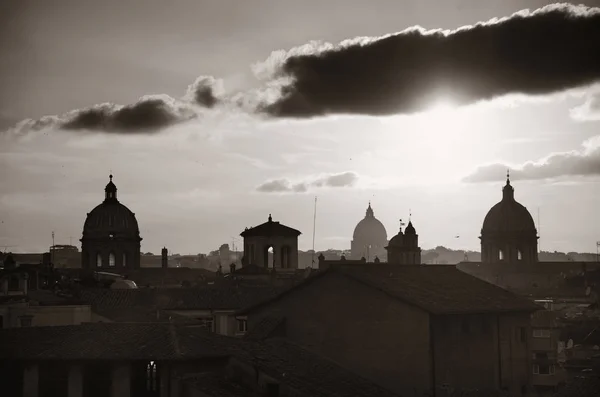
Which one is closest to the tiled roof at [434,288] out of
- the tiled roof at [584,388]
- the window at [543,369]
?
the tiled roof at [584,388]

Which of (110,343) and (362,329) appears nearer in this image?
(110,343)

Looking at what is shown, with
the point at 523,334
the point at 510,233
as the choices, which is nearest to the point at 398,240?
the point at 510,233

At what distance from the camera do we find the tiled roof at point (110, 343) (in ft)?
117

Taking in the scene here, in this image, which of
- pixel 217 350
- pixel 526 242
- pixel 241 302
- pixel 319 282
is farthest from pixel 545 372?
pixel 526 242

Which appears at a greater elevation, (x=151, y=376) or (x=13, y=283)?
(x=13, y=283)

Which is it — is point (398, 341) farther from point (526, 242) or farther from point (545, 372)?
point (526, 242)

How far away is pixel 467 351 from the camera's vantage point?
44625 millimetres

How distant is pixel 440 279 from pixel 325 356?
28.4 feet

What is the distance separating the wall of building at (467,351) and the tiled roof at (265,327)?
6109 millimetres

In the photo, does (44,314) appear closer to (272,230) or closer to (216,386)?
(216,386)

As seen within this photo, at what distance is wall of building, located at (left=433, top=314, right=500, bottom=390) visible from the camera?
141 ft

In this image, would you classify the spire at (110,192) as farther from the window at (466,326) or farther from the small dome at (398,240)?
the window at (466,326)

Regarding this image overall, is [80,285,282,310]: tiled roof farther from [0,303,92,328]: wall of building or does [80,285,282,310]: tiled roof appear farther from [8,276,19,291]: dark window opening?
[0,303,92,328]: wall of building

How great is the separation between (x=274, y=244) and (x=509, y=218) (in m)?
36.1
